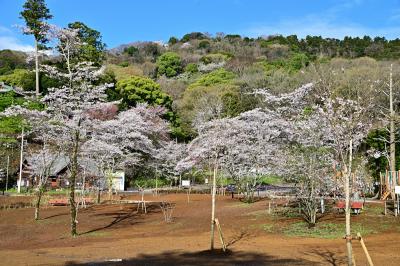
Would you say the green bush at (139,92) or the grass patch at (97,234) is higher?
the green bush at (139,92)

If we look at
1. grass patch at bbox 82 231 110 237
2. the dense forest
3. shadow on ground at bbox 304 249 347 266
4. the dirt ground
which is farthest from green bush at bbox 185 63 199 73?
shadow on ground at bbox 304 249 347 266

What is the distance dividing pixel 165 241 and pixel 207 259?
14.4ft

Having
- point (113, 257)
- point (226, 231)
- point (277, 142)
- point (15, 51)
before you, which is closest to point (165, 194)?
point (277, 142)

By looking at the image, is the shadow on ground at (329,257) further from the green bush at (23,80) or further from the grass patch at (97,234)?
the green bush at (23,80)

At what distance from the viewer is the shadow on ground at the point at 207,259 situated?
12938 mm

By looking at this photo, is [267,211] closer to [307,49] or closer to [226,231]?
[226,231]

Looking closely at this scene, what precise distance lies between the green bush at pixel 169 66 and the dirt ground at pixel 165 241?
66.6 meters

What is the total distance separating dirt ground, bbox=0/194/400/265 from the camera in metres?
13.7

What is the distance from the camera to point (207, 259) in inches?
539

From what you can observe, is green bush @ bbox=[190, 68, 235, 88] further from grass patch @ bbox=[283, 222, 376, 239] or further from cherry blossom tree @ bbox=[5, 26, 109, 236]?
grass patch @ bbox=[283, 222, 376, 239]

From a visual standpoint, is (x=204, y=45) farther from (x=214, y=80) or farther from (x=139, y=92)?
(x=139, y=92)

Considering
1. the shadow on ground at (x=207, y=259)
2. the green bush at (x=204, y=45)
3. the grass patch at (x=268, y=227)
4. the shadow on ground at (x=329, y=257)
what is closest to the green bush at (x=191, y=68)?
the green bush at (x=204, y=45)

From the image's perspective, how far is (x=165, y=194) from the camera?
4112 centimetres

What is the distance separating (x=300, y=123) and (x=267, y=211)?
5.10 metres
